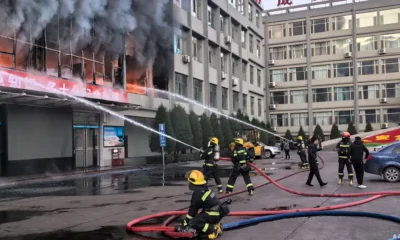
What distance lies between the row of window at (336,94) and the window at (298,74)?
2.00 metres

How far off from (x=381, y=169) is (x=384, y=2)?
1997 inches

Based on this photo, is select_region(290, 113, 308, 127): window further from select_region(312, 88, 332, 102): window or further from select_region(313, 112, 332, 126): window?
select_region(312, 88, 332, 102): window

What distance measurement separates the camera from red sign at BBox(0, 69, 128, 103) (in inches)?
673

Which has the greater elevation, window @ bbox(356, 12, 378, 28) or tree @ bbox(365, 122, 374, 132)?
window @ bbox(356, 12, 378, 28)

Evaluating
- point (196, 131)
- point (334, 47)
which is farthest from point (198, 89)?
point (334, 47)

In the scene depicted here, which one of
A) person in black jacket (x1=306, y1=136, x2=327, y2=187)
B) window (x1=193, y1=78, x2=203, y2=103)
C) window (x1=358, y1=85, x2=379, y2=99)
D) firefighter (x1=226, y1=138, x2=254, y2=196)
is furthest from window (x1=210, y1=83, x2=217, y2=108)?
firefighter (x1=226, y1=138, x2=254, y2=196)

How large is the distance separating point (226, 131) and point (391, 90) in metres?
31.5

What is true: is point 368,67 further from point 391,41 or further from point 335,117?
point 335,117

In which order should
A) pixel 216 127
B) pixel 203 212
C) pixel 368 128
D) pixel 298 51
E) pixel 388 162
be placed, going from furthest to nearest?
pixel 298 51, pixel 368 128, pixel 216 127, pixel 388 162, pixel 203 212

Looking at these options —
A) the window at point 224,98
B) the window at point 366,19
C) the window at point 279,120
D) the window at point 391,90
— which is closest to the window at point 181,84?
the window at point 224,98

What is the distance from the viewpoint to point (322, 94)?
62.1 metres

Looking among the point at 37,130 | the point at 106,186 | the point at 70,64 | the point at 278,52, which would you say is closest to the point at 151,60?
the point at 70,64

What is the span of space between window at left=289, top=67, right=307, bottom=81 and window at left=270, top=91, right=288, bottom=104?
2.68 metres

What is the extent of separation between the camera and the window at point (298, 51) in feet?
208
